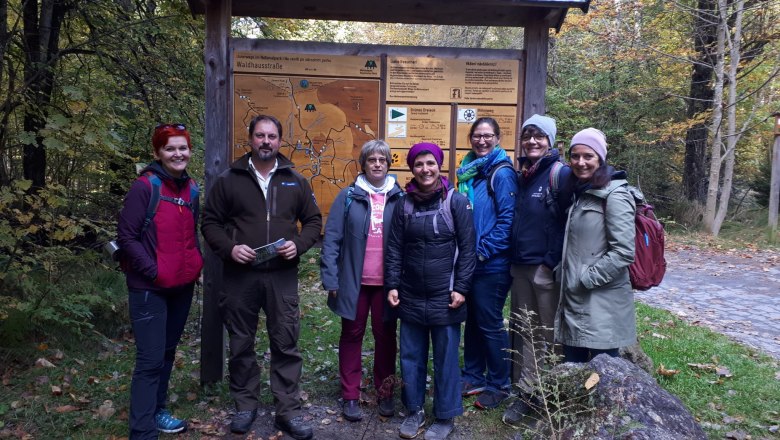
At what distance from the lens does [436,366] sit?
401 cm

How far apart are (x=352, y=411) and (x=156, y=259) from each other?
73.1 inches

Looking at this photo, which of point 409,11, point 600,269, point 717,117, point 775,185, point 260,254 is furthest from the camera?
point 717,117

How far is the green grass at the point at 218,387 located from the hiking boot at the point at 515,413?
0.07 metres

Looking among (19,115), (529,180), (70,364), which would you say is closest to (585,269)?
(529,180)

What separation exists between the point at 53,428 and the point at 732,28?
1774cm

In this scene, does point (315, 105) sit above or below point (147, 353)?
above

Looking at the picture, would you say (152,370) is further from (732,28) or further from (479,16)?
(732,28)

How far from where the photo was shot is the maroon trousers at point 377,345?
4.24m

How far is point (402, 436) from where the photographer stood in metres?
3.99

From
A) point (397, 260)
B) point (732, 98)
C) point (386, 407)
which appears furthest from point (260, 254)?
point (732, 98)

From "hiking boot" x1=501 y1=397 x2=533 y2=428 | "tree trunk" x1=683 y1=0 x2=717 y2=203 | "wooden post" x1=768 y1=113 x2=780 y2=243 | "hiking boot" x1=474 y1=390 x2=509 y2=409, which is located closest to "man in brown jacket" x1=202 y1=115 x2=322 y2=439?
"hiking boot" x1=474 y1=390 x2=509 y2=409

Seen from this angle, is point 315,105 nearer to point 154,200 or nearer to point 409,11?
point 409,11

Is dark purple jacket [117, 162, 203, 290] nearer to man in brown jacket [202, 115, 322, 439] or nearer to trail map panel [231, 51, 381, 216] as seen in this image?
man in brown jacket [202, 115, 322, 439]

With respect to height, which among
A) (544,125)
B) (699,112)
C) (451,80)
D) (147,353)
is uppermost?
(699,112)
